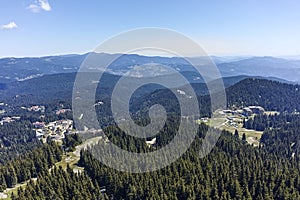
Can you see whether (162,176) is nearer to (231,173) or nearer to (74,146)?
(231,173)

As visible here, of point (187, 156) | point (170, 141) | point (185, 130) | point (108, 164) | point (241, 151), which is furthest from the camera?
point (185, 130)

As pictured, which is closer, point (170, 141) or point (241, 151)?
point (241, 151)

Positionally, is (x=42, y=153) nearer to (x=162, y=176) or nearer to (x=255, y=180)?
(x=162, y=176)

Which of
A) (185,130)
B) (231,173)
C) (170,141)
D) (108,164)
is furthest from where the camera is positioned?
(185,130)

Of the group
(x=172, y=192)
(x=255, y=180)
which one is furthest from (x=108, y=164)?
(x=255, y=180)

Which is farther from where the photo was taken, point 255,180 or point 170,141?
point 170,141

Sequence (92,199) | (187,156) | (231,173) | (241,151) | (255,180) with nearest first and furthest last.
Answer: (92,199) → (255,180) → (231,173) → (187,156) → (241,151)

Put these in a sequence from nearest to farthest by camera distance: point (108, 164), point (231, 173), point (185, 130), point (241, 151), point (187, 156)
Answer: point (231, 173)
point (108, 164)
point (187, 156)
point (241, 151)
point (185, 130)

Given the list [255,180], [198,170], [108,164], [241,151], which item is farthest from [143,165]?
[241,151]
